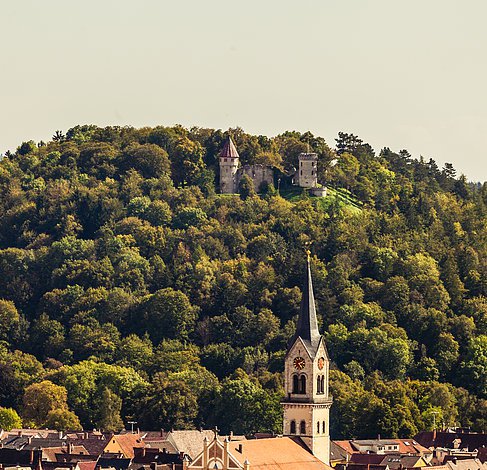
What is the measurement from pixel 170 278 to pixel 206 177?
18.1 meters

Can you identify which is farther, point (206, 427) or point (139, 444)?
point (206, 427)

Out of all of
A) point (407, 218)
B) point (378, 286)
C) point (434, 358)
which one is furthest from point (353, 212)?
point (434, 358)

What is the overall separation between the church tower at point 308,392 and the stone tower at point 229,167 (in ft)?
317

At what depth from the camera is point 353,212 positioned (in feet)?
600

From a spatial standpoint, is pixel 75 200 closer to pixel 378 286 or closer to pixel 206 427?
pixel 378 286

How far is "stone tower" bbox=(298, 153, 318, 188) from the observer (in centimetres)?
18375

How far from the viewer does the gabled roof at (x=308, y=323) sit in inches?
3487

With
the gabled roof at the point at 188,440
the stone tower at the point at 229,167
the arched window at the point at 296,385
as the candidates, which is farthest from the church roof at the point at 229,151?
the arched window at the point at 296,385

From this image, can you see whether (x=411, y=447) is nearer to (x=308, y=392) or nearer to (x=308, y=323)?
(x=308, y=323)

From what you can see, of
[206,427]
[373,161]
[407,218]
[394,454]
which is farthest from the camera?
[373,161]

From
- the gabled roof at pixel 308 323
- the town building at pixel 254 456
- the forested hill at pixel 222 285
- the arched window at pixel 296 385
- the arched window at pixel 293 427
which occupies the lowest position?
the town building at pixel 254 456

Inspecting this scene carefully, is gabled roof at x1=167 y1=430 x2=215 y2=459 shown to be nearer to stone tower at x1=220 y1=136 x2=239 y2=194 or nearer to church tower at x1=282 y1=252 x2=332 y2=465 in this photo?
church tower at x1=282 y1=252 x2=332 y2=465

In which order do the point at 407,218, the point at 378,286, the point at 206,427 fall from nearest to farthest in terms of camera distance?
the point at 206,427, the point at 378,286, the point at 407,218

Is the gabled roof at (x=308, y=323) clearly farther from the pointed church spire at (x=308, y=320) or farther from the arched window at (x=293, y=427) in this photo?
the arched window at (x=293, y=427)
